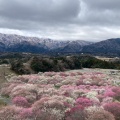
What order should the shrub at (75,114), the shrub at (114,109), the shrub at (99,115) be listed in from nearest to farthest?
the shrub at (99,115) → the shrub at (75,114) → the shrub at (114,109)

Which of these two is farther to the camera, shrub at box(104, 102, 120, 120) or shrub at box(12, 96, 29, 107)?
shrub at box(12, 96, 29, 107)

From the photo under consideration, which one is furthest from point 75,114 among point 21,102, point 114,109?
point 21,102

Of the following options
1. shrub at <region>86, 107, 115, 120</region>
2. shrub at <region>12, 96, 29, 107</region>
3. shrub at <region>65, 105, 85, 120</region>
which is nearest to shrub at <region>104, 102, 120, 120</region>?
shrub at <region>86, 107, 115, 120</region>

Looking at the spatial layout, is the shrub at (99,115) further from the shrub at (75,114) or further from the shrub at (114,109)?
the shrub at (114,109)

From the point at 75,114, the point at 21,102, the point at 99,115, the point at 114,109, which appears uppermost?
the point at 99,115

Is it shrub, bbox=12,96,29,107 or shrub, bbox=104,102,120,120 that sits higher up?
shrub, bbox=104,102,120,120

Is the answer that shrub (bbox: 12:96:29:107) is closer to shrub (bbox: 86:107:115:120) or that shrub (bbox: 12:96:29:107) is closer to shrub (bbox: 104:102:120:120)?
shrub (bbox: 104:102:120:120)

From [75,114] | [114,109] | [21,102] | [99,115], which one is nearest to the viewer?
[99,115]

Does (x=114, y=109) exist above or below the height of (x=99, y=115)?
below

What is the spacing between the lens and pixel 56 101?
2173 centimetres

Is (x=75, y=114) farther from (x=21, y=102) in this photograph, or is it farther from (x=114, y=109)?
(x=21, y=102)

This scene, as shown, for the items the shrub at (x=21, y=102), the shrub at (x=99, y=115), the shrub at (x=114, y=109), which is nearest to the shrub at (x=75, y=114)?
the shrub at (x=99, y=115)

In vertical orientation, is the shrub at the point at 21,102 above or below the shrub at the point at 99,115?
below

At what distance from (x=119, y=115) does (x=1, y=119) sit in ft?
27.5
